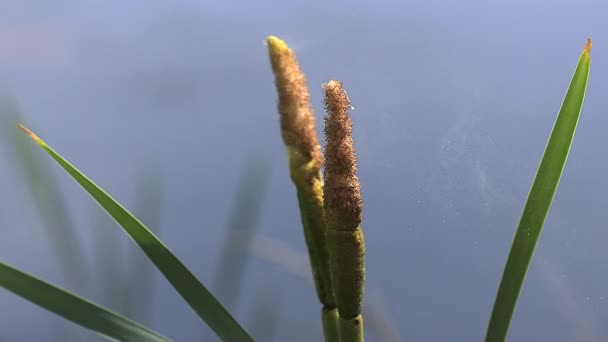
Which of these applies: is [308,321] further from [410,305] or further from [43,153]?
[43,153]

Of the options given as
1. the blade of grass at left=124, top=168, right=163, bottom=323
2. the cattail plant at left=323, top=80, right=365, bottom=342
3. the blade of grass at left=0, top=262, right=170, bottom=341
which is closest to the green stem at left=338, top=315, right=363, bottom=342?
the cattail plant at left=323, top=80, right=365, bottom=342

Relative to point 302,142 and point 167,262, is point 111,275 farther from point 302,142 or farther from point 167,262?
point 302,142

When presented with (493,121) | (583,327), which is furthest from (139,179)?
(583,327)

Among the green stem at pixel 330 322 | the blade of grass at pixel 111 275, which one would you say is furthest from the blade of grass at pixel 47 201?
the green stem at pixel 330 322

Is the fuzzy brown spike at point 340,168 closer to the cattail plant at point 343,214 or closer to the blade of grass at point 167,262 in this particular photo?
the cattail plant at point 343,214

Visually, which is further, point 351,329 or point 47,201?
point 47,201

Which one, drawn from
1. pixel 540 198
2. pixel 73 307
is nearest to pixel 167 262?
pixel 73 307
